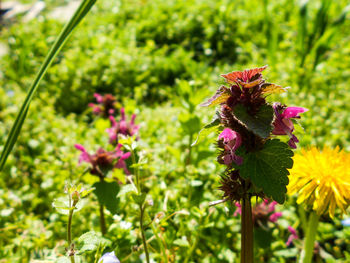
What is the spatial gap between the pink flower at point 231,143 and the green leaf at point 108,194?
21.3 inches

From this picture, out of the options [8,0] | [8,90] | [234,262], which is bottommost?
[234,262]

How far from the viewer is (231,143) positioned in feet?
2.59

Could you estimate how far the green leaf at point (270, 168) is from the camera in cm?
75

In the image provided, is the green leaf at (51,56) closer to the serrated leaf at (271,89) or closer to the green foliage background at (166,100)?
the green foliage background at (166,100)

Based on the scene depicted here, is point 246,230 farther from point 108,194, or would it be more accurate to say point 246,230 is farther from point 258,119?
point 108,194

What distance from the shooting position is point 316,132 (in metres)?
2.22

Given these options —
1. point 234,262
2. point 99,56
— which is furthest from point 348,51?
point 234,262

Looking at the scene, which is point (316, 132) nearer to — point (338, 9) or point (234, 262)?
point (234, 262)

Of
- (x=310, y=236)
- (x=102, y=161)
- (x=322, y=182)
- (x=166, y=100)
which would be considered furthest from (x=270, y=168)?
(x=166, y=100)

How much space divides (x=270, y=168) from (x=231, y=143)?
0.11 m

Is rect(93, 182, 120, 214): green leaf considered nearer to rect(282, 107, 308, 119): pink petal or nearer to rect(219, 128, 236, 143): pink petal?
rect(219, 128, 236, 143): pink petal

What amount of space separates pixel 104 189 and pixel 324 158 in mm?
804

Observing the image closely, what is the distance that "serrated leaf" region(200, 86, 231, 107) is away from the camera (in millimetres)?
759

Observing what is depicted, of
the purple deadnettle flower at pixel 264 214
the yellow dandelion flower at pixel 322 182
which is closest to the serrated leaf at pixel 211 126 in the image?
the yellow dandelion flower at pixel 322 182
